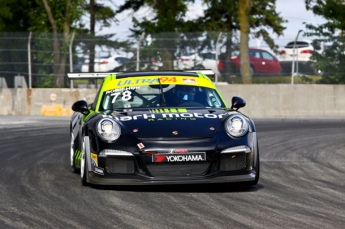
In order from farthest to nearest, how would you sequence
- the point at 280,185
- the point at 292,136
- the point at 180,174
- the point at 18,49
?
the point at 18,49 < the point at 292,136 < the point at 280,185 < the point at 180,174

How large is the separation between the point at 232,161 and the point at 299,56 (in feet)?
57.7

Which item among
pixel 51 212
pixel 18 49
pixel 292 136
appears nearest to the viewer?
pixel 51 212

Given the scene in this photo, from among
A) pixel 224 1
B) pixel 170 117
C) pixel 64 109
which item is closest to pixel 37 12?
pixel 224 1

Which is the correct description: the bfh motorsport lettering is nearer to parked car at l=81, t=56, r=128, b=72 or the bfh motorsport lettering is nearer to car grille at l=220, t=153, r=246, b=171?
car grille at l=220, t=153, r=246, b=171

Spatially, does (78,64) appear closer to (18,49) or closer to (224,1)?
(18,49)

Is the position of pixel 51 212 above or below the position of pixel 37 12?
below

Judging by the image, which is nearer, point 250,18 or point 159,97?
point 159,97

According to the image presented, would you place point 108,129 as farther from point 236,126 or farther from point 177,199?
point 236,126

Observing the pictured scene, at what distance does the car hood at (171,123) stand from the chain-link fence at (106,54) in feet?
55.0

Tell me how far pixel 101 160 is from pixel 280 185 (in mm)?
1893

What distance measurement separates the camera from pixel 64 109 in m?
24.8

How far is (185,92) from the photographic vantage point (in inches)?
412

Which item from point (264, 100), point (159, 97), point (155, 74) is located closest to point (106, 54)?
point (264, 100)

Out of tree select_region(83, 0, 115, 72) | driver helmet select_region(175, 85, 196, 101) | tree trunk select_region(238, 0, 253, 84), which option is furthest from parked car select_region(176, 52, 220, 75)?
tree select_region(83, 0, 115, 72)
